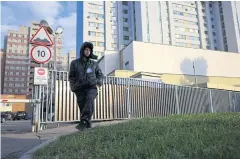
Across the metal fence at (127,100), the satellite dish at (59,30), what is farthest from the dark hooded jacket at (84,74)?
the satellite dish at (59,30)

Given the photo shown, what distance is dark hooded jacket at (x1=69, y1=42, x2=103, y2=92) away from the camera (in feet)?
17.8

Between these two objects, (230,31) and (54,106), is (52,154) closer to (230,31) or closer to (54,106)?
(54,106)

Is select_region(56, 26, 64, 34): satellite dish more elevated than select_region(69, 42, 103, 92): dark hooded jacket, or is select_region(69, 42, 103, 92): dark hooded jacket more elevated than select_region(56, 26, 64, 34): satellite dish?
select_region(56, 26, 64, 34): satellite dish

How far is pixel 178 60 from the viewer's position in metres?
46.5

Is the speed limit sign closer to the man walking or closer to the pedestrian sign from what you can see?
the pedestrian sign

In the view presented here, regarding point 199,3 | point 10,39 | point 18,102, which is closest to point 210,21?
point 199,3

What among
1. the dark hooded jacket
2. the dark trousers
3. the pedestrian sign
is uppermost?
the pedestrian sign

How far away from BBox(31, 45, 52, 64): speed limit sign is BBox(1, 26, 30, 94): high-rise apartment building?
104 m

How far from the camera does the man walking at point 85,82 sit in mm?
5379

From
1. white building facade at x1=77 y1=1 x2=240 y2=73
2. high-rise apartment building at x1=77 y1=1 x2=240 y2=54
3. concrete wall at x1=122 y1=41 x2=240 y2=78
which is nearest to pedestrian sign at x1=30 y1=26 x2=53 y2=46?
concrete wall at x1=122 y1=41 x2=240 y2=78

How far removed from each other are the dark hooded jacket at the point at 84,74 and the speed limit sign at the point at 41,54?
288 cm

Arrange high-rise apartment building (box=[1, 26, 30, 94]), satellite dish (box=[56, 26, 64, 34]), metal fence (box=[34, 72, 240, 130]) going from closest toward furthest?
metal fence (box=[34, 72, 240, 130])
satellite dish (box=[56, 26, 64, 34])
high-rise apartment building (box=[1, 26, 30, 94])

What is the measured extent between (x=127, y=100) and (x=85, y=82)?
17.2ft

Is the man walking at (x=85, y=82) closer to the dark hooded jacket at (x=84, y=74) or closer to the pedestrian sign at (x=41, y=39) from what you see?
the dark hooded jacket at (x=84, y=74)
